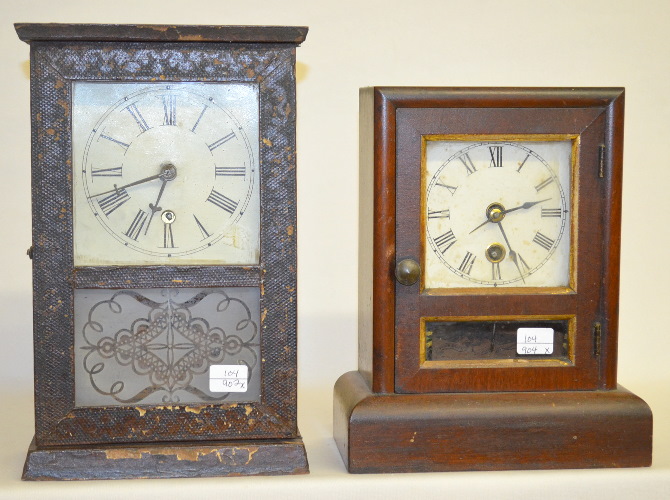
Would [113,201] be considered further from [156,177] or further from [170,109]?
[170,109]

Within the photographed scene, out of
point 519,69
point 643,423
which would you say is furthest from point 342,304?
point 643,423

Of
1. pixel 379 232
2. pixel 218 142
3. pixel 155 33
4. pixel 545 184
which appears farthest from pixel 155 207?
pixel 545 184

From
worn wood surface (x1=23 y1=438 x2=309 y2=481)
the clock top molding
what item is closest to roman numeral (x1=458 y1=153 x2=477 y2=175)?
the clock top molding

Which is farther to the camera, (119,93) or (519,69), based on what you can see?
(519,69)

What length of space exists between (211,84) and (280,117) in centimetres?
14

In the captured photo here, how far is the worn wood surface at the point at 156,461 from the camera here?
202 cm

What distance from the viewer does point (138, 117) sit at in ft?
6.61

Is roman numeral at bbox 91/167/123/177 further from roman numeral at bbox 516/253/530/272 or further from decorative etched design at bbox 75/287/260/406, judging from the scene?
roman numeral at bbox 516/253/530/272

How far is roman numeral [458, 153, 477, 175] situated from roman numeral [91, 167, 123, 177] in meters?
0.63

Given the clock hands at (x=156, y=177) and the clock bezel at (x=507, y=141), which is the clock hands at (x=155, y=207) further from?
the clock bezel at (x=507, y=141)

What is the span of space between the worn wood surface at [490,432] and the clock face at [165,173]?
38 cm

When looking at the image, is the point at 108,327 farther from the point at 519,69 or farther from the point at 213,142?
the point at 519,69

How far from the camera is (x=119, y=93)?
2.01 meters

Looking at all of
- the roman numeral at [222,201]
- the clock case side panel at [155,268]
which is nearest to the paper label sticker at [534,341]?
the clock case side panel at [155,268]
